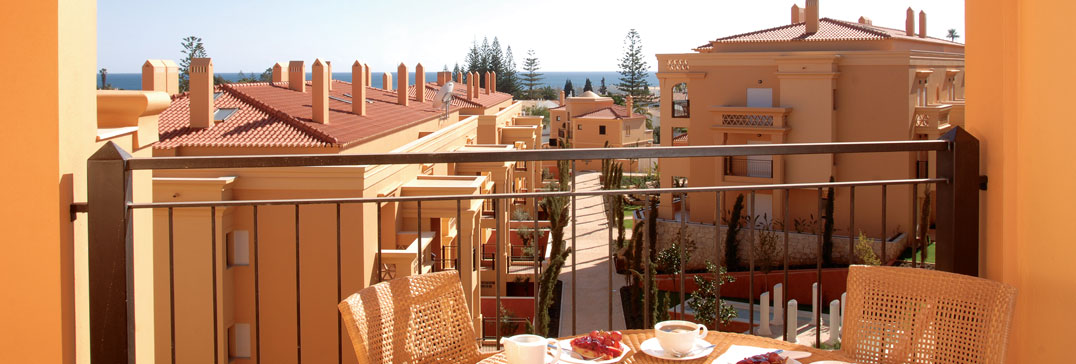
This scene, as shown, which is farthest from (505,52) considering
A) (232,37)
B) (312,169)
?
(312,169)

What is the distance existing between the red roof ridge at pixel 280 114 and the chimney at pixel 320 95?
2.28 feet

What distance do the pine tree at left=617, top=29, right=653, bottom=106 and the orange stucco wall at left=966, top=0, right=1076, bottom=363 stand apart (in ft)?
164

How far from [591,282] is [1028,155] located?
69.2ft

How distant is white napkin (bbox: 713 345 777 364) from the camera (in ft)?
7.09

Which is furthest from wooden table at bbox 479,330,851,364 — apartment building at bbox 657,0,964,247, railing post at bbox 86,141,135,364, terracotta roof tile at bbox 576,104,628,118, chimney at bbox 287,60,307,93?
terracotta roof tile at bbox 576,104,628,118

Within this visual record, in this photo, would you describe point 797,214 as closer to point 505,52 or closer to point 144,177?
point 144,177

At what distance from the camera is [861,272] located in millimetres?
2543

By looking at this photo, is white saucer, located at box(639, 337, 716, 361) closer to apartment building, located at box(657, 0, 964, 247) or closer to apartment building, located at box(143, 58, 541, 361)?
apartment building, located at box(143, 58, 541, 361)

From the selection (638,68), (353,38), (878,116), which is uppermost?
(353,38)

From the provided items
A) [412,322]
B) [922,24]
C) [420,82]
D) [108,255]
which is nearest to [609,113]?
[420,82]

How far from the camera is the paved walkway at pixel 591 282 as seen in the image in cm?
1920

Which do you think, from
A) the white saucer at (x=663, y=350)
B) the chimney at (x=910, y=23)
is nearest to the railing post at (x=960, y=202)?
the white saucer at (x=663, y=350)

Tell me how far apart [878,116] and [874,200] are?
99.8 inches

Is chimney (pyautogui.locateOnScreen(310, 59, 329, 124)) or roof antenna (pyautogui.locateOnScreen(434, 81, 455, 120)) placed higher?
roof antenna (pyautogui.locateOnScreen(434, 81, 455, 120))
